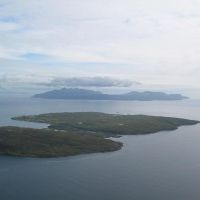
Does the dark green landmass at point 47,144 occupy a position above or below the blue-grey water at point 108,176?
above

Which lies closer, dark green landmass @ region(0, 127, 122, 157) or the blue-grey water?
the blue-grey water

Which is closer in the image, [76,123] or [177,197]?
[177,197]

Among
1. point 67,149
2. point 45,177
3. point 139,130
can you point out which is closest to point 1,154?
point 67,149

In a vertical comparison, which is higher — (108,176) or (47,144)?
(47,144)

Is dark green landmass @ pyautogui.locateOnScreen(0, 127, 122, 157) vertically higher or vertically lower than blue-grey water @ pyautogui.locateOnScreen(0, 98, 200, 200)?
higher

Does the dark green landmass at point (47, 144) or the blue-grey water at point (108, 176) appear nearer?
the blue-grey water at point (108, 176)

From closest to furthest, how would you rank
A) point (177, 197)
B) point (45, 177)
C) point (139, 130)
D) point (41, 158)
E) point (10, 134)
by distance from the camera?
1. point (177, 197)
2. point (45, 177)
3. point (41, 158)
4. point (10, 134)
5. point (139, 130)

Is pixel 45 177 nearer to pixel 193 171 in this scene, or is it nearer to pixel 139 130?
pixel 193 171

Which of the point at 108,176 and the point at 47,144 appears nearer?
the point at 108,176
